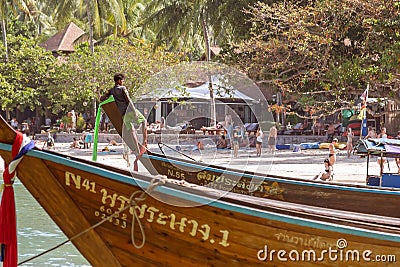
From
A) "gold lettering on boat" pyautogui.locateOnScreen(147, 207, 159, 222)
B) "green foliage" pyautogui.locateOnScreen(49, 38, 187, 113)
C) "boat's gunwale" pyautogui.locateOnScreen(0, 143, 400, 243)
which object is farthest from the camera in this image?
"green foliage" pyautogui.locateOnScreen(49, 38, 187, 113)

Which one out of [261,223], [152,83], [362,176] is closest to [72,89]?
[362,176]

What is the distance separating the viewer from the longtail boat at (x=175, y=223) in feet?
22.1

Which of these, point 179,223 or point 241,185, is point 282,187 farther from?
point 179,223

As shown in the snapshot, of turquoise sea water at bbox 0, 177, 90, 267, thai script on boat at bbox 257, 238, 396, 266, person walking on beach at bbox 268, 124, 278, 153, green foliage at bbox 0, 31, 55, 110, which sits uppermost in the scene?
green foliage at bbox 0, 31, 55, 110

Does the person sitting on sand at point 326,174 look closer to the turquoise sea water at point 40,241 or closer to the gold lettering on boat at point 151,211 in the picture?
the turquoise sea water at point 40,241

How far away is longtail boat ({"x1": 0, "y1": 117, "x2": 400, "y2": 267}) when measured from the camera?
6738 mm

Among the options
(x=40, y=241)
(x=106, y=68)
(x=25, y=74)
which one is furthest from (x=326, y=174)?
(x=25, y=74)

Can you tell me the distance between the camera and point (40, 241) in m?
14.3

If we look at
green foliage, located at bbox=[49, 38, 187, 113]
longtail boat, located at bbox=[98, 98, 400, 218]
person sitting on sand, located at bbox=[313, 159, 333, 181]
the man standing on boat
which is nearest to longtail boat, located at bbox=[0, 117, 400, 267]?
the man standing on boat

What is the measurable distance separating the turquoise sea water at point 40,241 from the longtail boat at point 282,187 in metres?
2.47

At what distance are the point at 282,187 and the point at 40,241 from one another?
5.82 meters

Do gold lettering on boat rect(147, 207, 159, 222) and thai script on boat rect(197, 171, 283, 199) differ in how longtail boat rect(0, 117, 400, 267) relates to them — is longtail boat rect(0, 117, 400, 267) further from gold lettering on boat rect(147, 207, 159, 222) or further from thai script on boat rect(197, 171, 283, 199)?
thai script on boat rect(197, 171, 283, 199)

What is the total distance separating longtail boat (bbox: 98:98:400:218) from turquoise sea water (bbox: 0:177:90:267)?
247 cm

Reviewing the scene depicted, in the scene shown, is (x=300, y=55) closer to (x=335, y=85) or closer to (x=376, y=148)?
(x=335, y=85)
